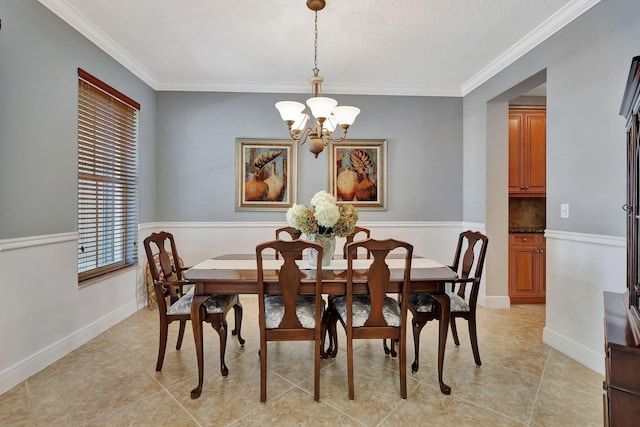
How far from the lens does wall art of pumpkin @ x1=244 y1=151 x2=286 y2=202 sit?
416 cm

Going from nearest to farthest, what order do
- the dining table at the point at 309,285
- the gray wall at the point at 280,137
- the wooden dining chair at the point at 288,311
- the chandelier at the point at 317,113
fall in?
the wooden dining chair at the point at 288,311, the dining table at the point at 309,285, the chandelier at the point at 317,113, the gray wall at the point at 280,137

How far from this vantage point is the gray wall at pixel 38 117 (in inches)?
81.4

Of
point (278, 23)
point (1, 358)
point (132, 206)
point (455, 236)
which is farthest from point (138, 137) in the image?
point (455, 236)

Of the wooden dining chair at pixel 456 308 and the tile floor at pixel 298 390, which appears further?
the wooden dining chair at pixel 456 308

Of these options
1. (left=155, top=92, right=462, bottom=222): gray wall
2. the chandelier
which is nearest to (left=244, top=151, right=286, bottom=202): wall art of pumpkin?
(left=155, top=92, right=462, bottom=222): gray wall

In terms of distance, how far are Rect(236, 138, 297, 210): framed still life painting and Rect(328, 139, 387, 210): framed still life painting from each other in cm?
55

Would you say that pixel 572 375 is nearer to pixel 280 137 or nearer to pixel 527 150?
pixel 527 150

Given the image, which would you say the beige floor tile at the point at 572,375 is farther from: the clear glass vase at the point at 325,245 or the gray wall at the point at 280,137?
the gray wall at the point at 280,137

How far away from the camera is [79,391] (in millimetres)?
2055

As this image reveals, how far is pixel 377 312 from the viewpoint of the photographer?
6.54ft

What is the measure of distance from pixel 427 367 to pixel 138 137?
3706mm

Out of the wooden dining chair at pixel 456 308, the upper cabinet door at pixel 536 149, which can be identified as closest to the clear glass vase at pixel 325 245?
the wooden dining chair at pixel 456 308

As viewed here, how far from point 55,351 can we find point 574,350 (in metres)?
3.94

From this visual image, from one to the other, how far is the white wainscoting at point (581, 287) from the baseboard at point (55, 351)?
12.8ft
